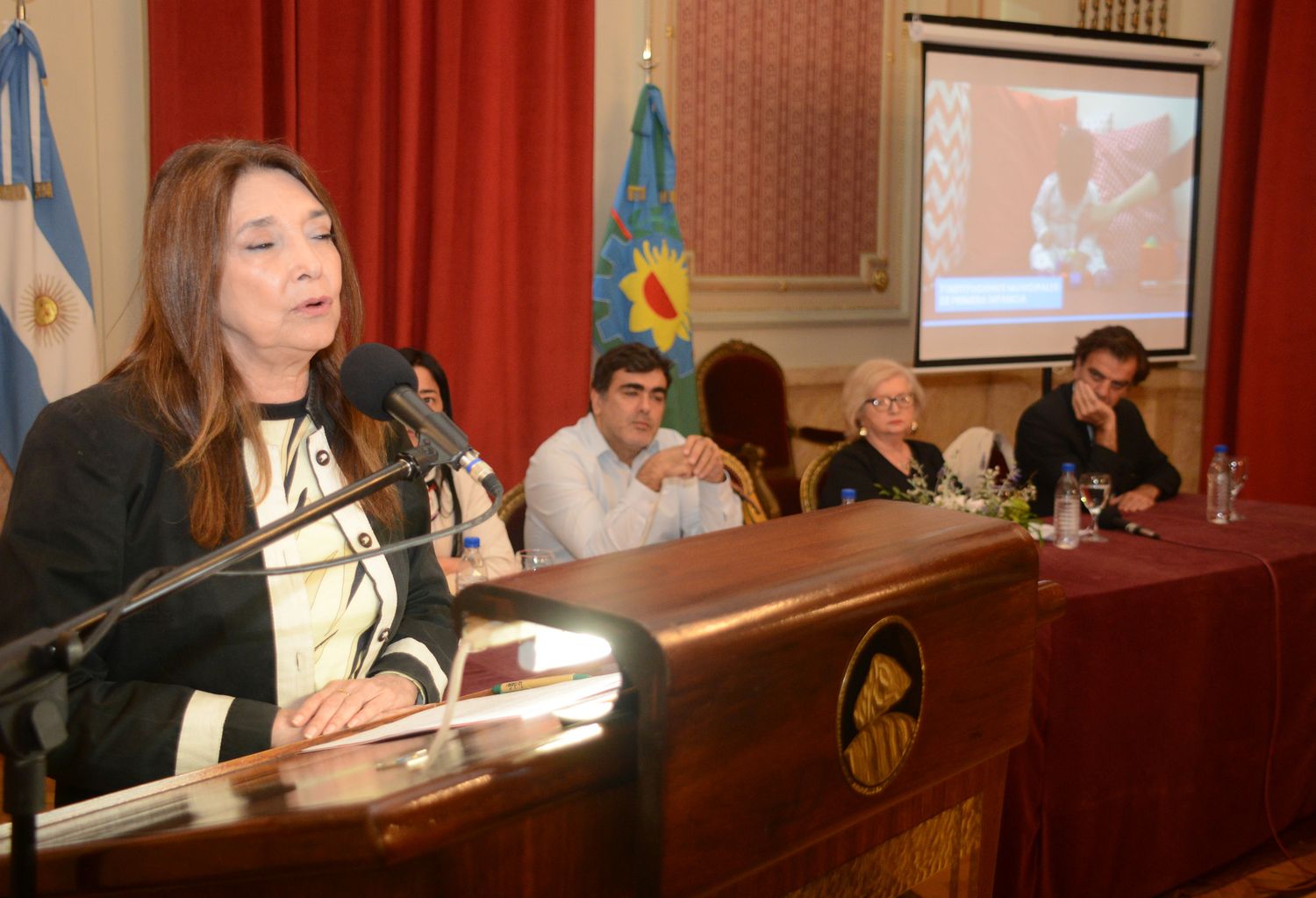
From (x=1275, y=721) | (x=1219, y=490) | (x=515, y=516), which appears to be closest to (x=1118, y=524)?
(x=1219, y=490)

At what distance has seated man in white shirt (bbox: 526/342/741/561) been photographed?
3318 millimetres

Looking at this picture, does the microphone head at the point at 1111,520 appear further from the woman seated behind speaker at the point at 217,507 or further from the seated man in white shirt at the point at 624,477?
the woman seated behind speaker at the point at 217,507

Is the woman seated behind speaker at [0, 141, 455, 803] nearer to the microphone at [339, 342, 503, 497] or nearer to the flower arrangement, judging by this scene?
the microphone at [339, 342, 503, 497]

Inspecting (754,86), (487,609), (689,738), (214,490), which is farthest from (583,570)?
(754,86)

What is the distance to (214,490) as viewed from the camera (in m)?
1.34

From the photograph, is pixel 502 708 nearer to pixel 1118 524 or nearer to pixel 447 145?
pixel 1118 524

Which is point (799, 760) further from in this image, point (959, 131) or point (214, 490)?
point (959, 131)

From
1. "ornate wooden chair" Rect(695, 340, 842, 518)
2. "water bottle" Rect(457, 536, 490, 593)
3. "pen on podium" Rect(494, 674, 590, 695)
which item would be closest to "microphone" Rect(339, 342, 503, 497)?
"pen on podium" Rect(494, 674, 590, 695)

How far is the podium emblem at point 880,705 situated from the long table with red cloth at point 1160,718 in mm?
1599

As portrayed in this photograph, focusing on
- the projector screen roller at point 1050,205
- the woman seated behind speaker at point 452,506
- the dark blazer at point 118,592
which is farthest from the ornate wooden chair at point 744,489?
the dark blazer at point 118,592

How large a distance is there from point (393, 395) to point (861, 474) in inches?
113

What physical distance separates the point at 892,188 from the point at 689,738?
542cm

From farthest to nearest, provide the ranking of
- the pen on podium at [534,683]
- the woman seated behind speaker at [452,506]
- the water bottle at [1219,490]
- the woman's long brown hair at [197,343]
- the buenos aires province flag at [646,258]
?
the buenos aires province flag at [646,258]
the water bottle at [1219,490]
the woman seated behind speaker at [452,506]
the woman's long brown hair at [197,343]
the pen on podium at [534,683]

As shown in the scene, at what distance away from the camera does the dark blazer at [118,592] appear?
4.04ft
